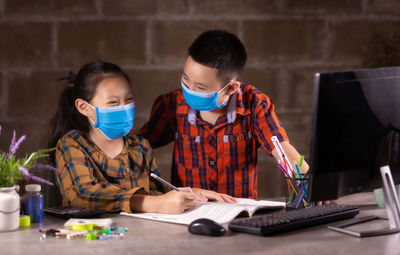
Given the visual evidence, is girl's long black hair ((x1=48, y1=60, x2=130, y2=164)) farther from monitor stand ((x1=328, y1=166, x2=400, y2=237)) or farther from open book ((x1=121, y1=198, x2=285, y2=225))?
monitor stand ((x1=328, y1=166, x2=400, y2=237))

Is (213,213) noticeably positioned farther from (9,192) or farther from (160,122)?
(160,122)

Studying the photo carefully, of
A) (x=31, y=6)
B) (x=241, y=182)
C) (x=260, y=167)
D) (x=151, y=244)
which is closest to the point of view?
(x=151, y=244)

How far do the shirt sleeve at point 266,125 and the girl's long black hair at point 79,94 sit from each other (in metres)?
0.50

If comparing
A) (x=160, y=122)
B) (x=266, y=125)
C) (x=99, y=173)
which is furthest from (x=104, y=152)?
(x=266, y=125)

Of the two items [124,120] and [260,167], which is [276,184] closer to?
[260,167]

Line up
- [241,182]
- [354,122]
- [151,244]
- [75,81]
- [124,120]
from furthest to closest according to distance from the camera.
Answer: [241,182] < [75,81] < [124,120] < [354,122] < [151,244]

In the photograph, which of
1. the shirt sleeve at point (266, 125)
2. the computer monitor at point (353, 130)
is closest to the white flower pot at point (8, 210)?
the computer monitor at point (353, 130)

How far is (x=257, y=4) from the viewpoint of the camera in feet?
9.48

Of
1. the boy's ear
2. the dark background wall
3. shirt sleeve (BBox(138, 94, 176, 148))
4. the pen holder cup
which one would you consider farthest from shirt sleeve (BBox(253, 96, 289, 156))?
the dark background wall

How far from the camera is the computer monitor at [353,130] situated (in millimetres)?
1248

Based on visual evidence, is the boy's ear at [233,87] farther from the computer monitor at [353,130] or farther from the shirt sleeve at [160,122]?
the computer monitor at [353,130]

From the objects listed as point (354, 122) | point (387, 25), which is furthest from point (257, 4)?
point (354, 122)

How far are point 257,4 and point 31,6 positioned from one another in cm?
114

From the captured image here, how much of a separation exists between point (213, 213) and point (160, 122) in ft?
2.29
